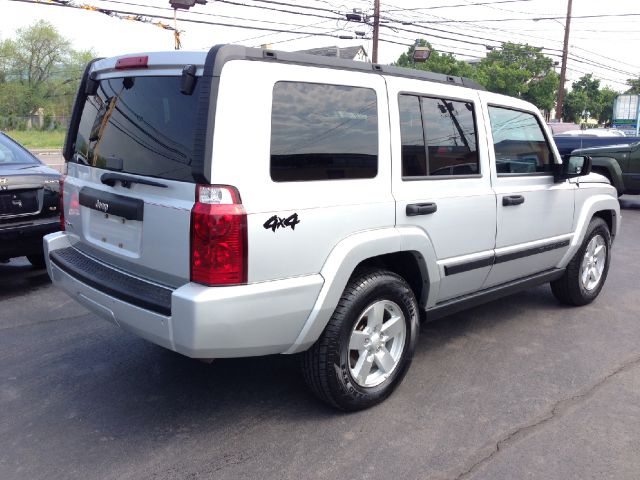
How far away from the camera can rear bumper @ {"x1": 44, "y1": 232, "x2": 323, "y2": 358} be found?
2.71m

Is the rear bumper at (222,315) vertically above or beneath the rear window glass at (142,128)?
beneath

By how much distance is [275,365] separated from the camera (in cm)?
404

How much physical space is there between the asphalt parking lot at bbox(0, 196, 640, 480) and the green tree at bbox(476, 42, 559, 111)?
4366cm

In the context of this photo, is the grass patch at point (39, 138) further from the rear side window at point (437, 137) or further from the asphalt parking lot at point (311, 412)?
the rear side window at point (437, 137)

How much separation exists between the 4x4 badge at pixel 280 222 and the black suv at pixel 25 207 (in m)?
3.58

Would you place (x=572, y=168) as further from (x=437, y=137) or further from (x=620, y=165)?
(x=620, y=165)

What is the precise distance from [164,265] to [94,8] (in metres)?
17.6

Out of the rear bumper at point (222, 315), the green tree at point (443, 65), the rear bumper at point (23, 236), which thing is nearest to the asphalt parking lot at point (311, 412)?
the rear bumper at point (222, 315)

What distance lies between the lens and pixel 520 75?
1799 inches

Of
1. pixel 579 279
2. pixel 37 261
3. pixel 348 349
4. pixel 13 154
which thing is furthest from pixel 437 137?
pixel 37 261

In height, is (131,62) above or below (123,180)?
above

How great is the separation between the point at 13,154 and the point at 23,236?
1242mm

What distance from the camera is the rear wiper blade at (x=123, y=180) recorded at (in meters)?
2.96

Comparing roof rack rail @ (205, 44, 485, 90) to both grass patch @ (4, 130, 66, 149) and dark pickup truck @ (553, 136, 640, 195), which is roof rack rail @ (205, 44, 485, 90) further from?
grass patch @ (4, 130, 66, 149)
